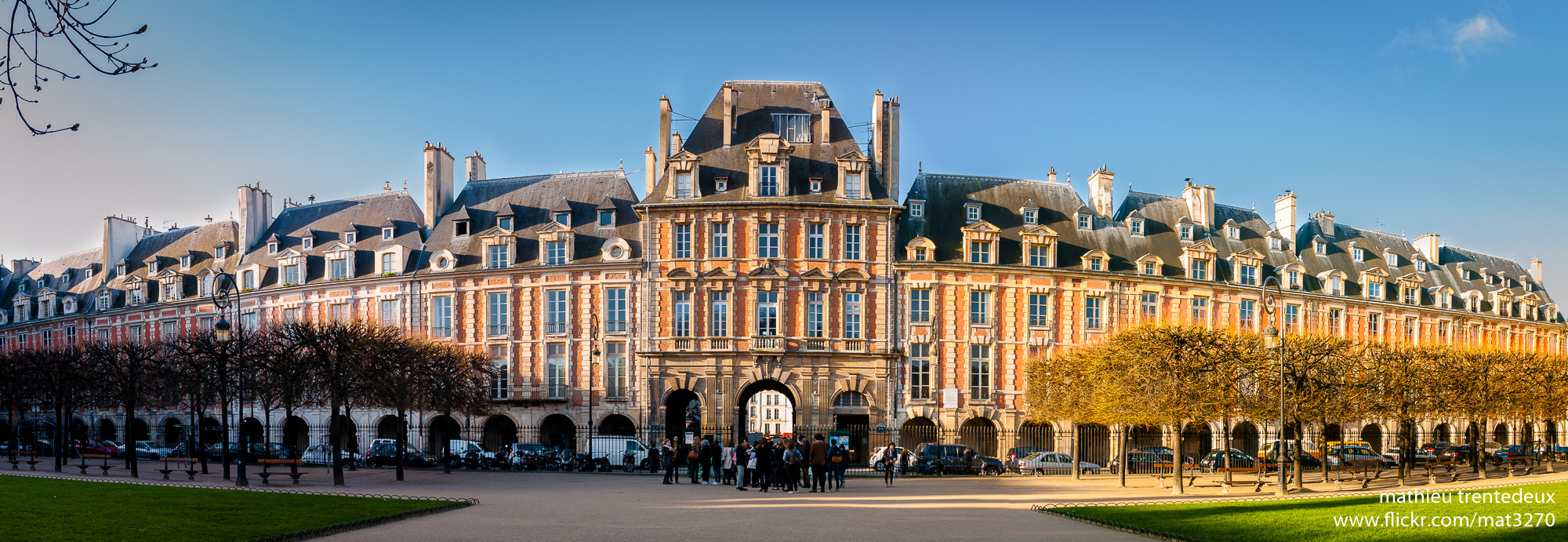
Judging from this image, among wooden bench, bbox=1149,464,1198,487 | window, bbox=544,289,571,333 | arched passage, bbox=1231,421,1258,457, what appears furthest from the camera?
arched passage, bbox=1231,421,1258,457

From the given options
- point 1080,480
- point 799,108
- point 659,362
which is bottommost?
point 1080,480

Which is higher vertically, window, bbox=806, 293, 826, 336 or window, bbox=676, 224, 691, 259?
window, bbox=676, 224, 691, 259

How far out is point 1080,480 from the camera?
121ft

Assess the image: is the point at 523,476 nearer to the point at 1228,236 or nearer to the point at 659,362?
the point at 659,362

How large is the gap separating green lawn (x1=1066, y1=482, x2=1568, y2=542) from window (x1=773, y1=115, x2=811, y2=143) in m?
27.6

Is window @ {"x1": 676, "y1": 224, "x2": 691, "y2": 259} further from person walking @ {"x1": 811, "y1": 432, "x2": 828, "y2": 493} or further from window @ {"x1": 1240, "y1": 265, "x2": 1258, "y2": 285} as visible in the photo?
window @ {"x1": 1240, "y1": 265, "x2": 1258, "y2": 285}

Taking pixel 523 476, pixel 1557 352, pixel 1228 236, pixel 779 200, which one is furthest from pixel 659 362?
pixel 1557 352

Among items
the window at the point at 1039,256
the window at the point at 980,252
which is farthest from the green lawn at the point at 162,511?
the window at the point at 1039,256

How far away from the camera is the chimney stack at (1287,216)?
195 ft

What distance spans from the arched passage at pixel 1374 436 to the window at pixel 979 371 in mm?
22623

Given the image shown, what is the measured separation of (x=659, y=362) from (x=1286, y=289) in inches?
1188

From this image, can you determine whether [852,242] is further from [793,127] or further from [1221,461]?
[1221,461]

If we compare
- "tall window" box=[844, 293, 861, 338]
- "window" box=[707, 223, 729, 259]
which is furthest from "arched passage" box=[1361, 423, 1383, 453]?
"window" box=[707, 223, 729, 259]

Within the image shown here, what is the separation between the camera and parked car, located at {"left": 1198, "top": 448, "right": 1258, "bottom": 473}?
4291 cm
